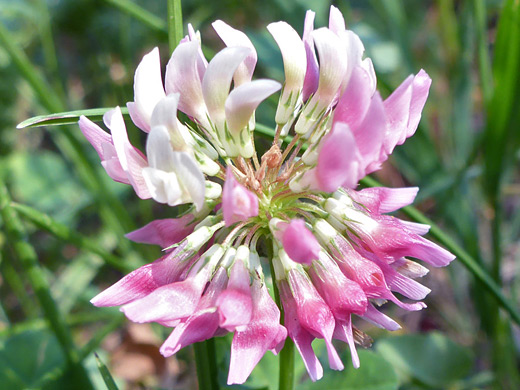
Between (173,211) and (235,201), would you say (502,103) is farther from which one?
(235,201)

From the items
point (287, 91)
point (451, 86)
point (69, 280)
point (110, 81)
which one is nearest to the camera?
point (287, 91)

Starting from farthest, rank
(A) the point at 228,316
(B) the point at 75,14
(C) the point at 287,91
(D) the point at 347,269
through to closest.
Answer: (B) the point at 75,14 → (C) the point at 287,91 → (D) the point at 347,269 → (A) the point at 228,316

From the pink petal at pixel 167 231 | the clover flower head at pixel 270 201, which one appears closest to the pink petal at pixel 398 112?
the clover flower head at pixel 270 201

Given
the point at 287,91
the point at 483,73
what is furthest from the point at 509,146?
the point at 287,91

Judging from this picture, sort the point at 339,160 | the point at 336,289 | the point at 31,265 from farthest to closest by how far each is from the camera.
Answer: the point at 31,265, the point at 336,289, the point at 339,160

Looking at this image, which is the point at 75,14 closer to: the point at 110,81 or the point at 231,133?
the point at 110,81

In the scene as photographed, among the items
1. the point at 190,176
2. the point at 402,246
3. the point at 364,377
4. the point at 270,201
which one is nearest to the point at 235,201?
the point at 190,176
